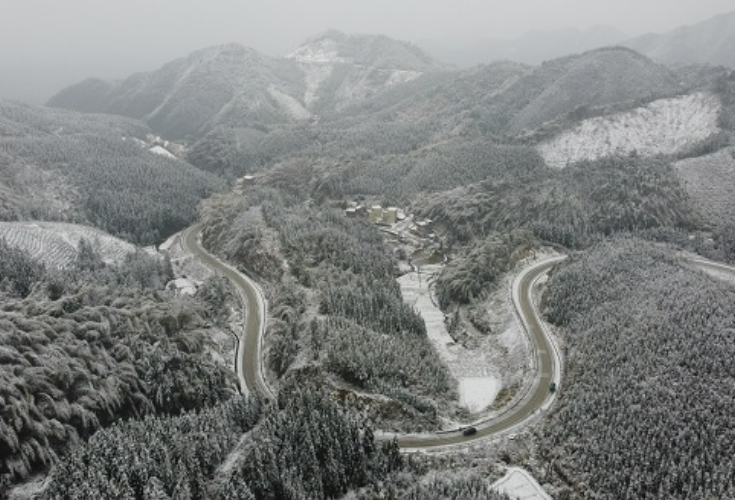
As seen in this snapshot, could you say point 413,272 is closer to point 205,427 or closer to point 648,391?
point 648,391

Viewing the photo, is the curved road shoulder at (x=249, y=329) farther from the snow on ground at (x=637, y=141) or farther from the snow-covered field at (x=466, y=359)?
the snow on ground at (x=637, y=141)

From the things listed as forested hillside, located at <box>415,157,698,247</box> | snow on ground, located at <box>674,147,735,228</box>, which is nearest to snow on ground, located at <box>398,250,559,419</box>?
forested hillside, located at <box>415,157,698,247</box>

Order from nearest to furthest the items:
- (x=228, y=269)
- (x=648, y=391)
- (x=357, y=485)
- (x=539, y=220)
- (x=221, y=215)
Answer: (x=357, y=485), (x=648, y=391), (x=228, y=269), (x=539, y=220), (x=221, y=215)

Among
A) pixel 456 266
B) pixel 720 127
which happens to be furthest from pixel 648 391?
pixel 720 127

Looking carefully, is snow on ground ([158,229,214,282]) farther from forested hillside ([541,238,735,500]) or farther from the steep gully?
forested hillside ([541,238,735,500])

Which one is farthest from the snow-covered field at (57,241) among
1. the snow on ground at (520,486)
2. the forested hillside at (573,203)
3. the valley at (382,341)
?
the snow on ground at (520,486)
